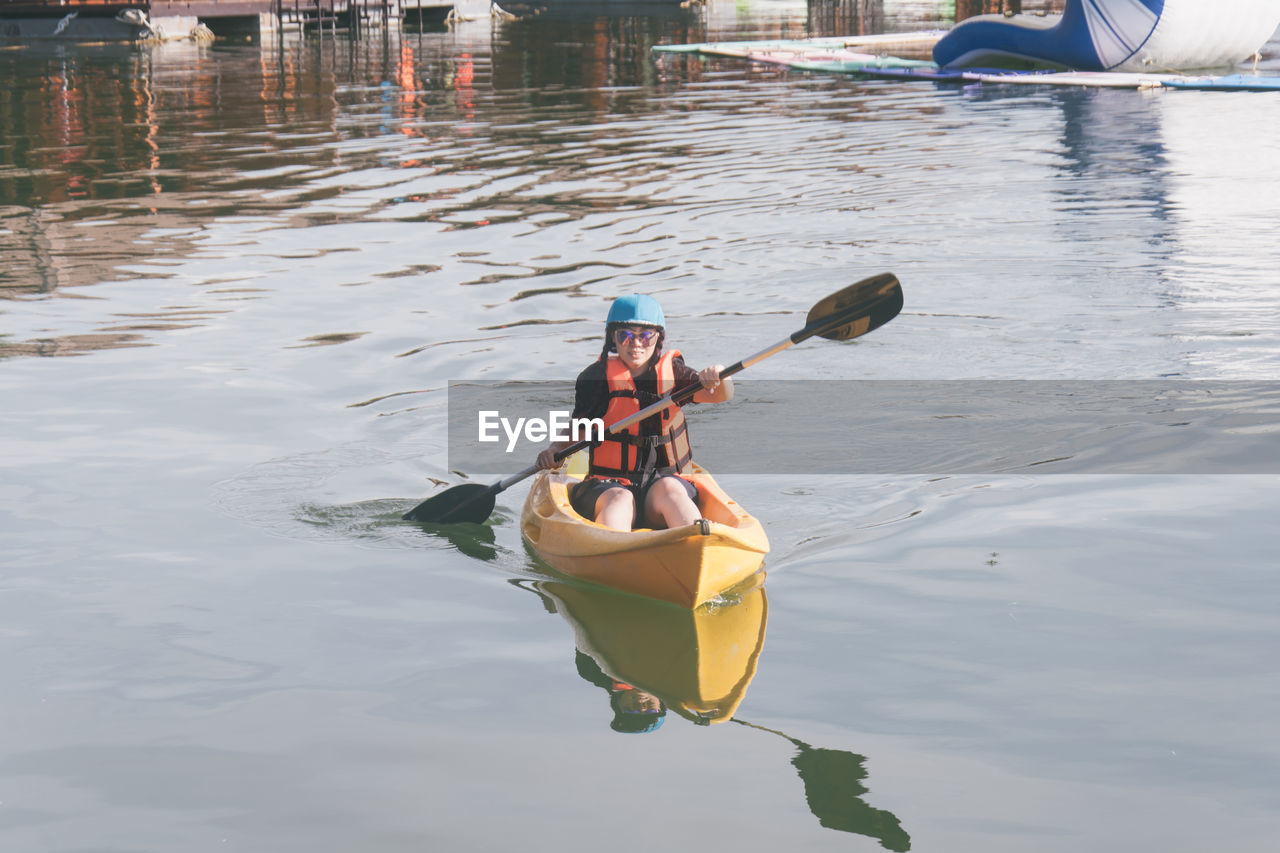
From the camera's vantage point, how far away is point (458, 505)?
303 inches

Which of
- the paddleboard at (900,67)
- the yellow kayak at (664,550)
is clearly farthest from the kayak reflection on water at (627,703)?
the paddleboard at (900,67)

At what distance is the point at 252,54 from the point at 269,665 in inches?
1461

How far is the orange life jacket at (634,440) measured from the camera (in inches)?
289

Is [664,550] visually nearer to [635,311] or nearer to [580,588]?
[580,588]

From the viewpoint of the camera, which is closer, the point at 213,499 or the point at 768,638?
the point at 768,638

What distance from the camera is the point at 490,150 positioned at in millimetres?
22047

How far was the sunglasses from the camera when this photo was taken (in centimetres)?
721

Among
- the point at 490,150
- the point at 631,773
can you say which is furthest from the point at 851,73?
the point at 631,773

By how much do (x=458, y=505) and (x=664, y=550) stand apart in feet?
5.83

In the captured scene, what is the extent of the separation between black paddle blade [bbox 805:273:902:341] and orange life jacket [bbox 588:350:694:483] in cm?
98

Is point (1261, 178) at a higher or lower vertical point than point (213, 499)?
higher

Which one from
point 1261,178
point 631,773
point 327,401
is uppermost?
point 1261,178

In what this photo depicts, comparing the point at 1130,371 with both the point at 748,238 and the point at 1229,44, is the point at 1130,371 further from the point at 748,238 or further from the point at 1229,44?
the point at 1229,44

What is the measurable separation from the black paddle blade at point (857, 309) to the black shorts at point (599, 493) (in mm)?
1292
